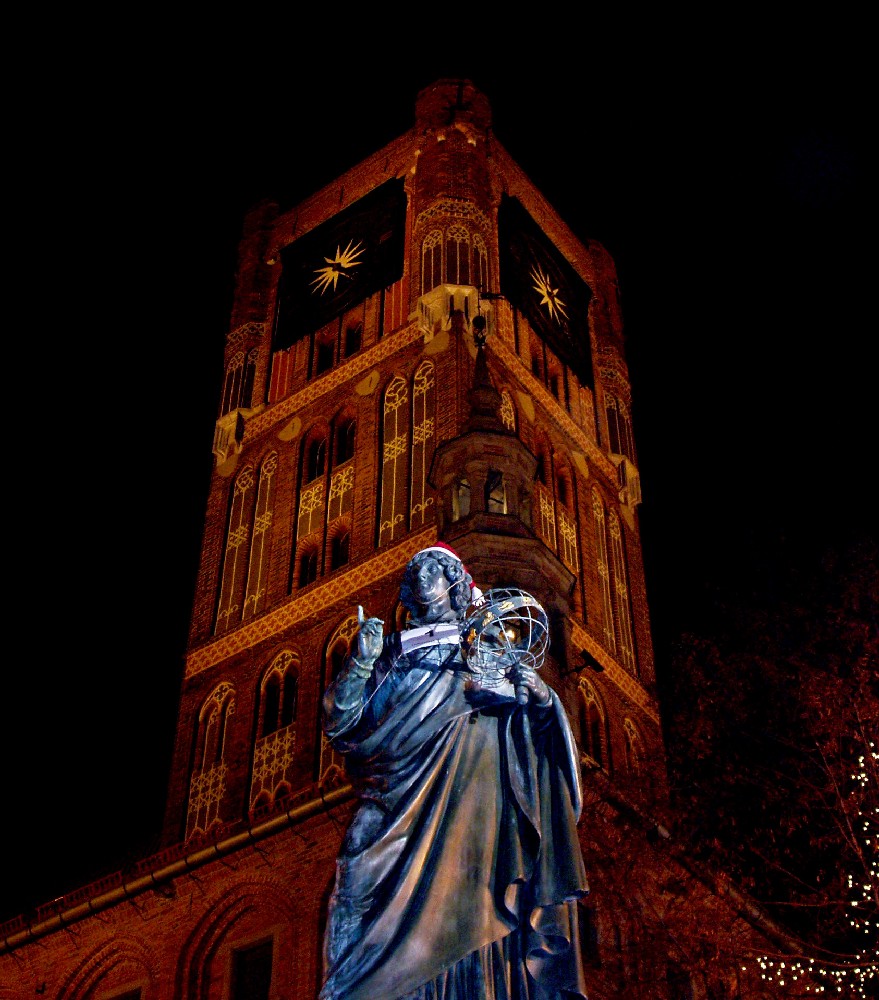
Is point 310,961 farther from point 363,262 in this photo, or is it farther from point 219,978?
point 363,262

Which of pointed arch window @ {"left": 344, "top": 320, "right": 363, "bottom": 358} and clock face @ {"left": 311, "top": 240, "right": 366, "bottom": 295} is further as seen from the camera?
clock face @ {"left": 311, "top": 240, "right": 366, "bottom": 295}

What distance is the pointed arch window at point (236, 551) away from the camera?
30.7 m

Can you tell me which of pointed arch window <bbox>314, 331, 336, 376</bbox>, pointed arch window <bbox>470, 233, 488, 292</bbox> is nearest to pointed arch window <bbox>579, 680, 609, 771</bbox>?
pointed arch window <bbox>470, 233, 488, 292</bbox>

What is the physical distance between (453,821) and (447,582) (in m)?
1.09

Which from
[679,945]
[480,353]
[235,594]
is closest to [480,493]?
[480,353]

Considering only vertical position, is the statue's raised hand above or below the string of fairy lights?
below

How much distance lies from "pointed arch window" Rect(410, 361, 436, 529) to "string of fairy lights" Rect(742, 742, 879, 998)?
47.0 ft

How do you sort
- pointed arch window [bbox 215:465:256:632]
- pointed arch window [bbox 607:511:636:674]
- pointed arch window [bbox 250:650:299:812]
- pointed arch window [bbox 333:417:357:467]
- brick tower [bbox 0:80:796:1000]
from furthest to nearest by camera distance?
pointed arch window [bbox 333:417:357:467] → pointed arch window [bbox 607:511:636:674] → pointed arch window [bbox 215:465:256:632] → pointed arch window [bbox 250:650:299:812] → brick tower [bbox 0:80:796:1000]

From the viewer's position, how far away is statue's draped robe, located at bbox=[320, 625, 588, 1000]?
16.0ft

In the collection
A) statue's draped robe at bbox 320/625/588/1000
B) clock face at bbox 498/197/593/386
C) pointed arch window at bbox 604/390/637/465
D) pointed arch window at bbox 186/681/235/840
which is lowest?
statue's draped robe at bbox 320/625/588/1000

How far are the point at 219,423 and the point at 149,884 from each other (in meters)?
13.6

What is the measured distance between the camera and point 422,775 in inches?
207

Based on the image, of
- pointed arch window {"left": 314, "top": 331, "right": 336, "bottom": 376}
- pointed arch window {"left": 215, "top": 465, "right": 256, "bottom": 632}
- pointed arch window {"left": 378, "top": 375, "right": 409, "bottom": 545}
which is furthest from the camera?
pointed arch window {"left": 314, "top": 331, "right": 336, "bottom": 376}

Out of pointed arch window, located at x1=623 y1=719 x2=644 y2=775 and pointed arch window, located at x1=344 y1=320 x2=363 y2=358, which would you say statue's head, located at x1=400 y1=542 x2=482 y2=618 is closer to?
pointed arch window, located at x1=623 y1=719 x2=644 y2=775
